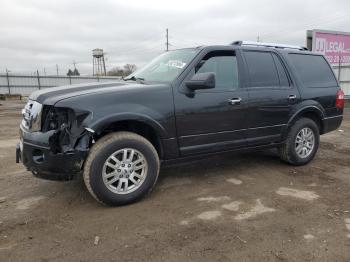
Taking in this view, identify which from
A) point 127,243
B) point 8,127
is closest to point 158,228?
point 127,243

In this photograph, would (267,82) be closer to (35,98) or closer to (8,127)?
(35,98)

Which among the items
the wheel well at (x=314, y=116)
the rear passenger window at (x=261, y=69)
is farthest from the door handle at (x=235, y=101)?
the wheel well at (x=314, y=116)

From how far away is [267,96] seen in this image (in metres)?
5.08

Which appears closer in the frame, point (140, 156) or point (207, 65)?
point (140, 156)

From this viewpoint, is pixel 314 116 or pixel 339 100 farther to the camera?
pixel 339 100

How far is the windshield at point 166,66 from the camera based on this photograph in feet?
14.8

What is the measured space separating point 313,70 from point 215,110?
240cm

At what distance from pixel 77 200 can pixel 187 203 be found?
1283mm

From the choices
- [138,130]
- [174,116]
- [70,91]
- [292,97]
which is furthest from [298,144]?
[70,91]

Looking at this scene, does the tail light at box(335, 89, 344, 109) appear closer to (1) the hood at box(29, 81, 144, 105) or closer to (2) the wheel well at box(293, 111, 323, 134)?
(2) the wheel well at box(293, 111, 323, 134)

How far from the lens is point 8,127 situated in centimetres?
1053

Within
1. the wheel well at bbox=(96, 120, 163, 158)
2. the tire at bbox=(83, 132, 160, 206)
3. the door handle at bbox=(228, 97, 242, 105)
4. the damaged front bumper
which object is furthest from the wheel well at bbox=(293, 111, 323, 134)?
the damaged front bumper

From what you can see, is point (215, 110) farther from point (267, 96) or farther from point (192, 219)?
point (192, 219)

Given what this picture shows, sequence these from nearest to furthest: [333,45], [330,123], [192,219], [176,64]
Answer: [192,219] < [176,64] < [330,123] < [333,45]
